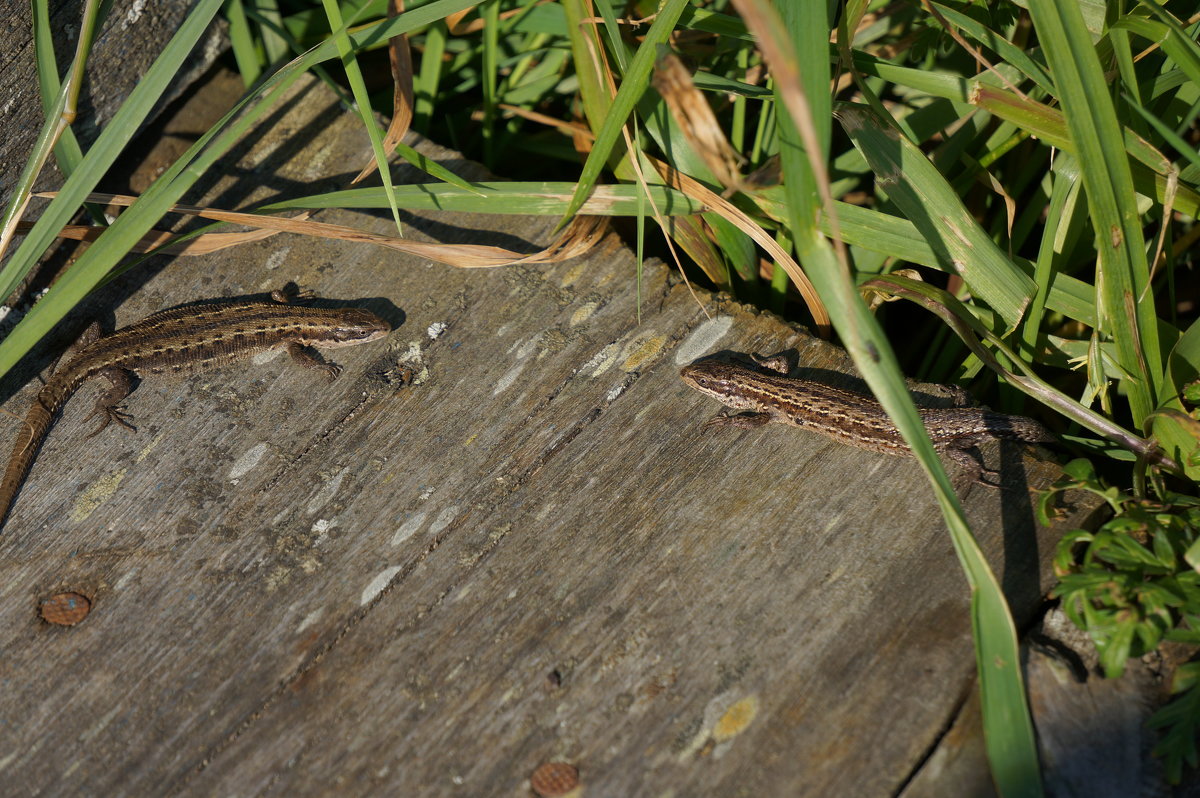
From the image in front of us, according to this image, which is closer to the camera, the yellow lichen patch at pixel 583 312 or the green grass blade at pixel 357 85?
the green grass blade at pixel 357 85

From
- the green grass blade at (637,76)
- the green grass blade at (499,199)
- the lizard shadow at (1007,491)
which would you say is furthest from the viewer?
the green grass blade at (499,199)

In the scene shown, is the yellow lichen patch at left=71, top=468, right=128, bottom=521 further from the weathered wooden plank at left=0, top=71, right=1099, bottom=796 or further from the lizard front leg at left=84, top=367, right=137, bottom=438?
the lizard front leg at left=84, top=367, right=137, bottom=438

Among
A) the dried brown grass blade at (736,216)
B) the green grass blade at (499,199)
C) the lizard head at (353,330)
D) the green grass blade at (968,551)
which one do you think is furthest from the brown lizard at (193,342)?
the green grass blade at (968,551)

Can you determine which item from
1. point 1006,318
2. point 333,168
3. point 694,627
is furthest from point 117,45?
point 1006,318

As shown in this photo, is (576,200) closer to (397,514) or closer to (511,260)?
(511,260)

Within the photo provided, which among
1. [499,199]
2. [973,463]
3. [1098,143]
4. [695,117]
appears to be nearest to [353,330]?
[499,199]

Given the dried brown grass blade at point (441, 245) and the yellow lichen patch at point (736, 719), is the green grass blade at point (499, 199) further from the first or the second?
the yellow lichen patch at point (736, 719)
